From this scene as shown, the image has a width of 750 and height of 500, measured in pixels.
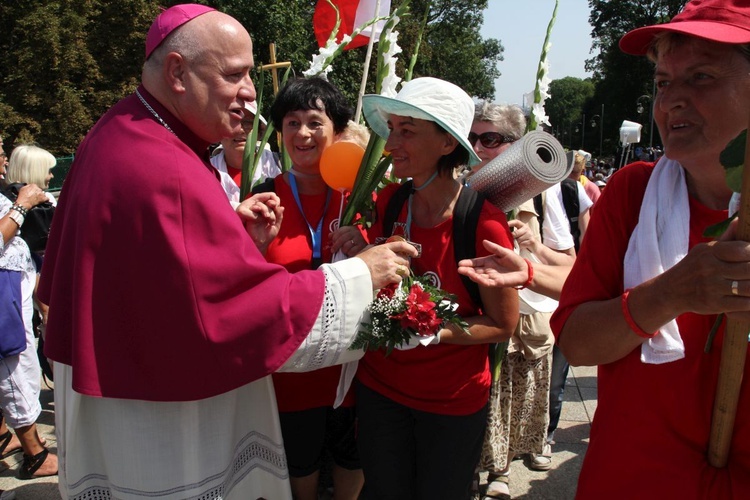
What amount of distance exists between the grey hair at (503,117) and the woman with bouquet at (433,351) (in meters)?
0.96

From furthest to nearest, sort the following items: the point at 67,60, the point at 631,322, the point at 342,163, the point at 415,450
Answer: the point at 67,60 → the point at 342,163 → the point at 415,450 → the point at 631,322

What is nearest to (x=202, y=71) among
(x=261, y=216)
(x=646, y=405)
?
(x=261, y=216)

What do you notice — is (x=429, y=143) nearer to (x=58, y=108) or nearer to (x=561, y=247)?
(x=561, y=247)

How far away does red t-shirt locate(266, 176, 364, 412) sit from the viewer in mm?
Result: 2555

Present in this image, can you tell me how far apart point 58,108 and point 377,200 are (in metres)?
22.1

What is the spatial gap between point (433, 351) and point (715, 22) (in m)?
1.44

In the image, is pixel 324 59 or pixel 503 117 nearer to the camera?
pixel 324 59

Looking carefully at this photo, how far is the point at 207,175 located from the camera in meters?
1.74

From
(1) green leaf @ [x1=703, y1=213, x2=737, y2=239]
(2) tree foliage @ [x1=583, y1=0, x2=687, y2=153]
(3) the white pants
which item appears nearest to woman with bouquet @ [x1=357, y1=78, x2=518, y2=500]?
(1) green leaf @ [x1=703, y1=213, x2=737, y2=239]

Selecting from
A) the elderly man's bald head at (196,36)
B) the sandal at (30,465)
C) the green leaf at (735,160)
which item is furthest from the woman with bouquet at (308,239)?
the sandal at (30,465)

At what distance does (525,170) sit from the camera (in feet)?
7.03

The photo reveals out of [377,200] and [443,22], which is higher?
[443,22]

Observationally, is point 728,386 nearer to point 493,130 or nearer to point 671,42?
point 671,42

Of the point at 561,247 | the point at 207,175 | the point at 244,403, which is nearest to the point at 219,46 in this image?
the point at 207,175
